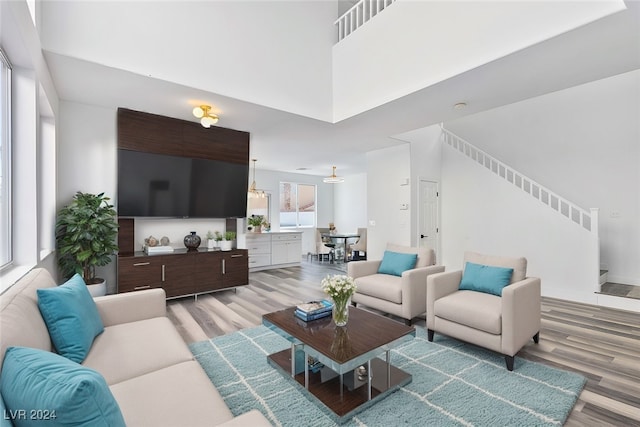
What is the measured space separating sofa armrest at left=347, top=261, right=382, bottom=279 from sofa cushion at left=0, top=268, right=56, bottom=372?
3.07m

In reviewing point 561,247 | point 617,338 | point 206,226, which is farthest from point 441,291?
point 206,226

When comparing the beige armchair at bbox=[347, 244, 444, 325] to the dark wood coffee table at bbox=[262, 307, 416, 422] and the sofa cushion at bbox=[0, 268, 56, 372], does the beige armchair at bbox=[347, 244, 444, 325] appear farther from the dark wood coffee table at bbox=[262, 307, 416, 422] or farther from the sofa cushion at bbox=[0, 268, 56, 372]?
the sofa cushion at bbox=[0, 268, 56, 372]

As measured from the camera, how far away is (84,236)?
131 inches

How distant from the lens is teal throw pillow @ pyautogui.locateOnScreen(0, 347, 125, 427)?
2.66 ft

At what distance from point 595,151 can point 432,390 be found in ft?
19.0

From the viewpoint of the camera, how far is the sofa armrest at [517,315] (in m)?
2.49

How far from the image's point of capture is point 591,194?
5.53m

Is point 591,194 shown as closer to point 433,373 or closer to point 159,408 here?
point 433,373

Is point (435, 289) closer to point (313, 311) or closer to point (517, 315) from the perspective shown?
point (517, 315)

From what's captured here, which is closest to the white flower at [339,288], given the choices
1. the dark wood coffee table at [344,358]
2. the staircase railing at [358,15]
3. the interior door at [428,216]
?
the dark wood coffee table at [344,358]

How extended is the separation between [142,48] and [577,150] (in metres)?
7.09

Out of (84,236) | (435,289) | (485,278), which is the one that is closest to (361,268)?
(435,289)

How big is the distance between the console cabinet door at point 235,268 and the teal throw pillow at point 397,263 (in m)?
2.22

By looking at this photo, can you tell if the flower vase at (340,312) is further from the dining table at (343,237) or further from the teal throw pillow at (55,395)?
the dining table at (343,237)
